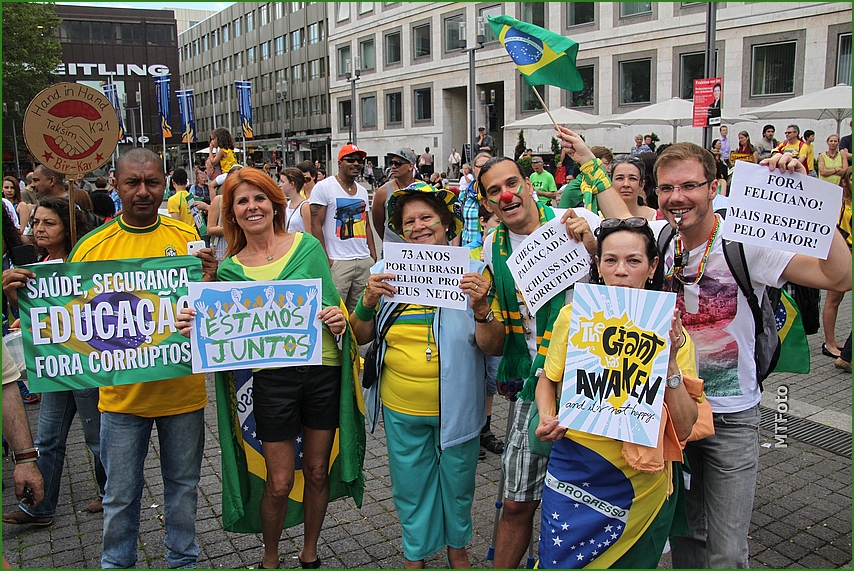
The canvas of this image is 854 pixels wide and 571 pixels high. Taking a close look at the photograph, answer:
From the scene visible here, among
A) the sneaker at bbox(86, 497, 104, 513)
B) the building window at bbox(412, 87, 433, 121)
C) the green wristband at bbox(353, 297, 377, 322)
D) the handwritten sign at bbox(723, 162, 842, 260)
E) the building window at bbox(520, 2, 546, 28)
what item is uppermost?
the building window at bbox(520, 2, 546, 28)

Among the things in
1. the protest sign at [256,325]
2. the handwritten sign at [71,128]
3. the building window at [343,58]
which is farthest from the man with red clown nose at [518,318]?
the building window at [343,58]

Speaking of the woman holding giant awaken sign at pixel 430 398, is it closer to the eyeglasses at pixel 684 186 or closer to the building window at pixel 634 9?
the eyeglasses at pixel 684 186

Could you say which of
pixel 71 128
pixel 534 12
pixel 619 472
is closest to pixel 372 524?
pixel 619 472

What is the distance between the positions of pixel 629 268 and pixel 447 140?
151 feet

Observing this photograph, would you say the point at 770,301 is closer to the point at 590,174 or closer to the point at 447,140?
the point at 590,174

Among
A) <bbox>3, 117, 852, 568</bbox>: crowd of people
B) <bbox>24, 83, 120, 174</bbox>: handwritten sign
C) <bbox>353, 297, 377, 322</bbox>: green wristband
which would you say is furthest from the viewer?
<bbox>353, 297, 377, 322</bbox>: green wristband

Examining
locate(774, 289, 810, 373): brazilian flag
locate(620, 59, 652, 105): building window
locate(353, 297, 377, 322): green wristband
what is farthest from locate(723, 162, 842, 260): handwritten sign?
locate(620, 59, 652, 105): building window

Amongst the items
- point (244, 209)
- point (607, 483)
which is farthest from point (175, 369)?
point (607, 483)

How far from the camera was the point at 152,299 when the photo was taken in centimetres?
339

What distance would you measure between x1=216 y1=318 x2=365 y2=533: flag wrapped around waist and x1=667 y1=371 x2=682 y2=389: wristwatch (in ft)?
5.82

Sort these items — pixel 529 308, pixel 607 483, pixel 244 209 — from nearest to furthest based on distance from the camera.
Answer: pixel 607 483, pixel 529 308, pixel 244 209

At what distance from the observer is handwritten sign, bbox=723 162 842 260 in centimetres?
284

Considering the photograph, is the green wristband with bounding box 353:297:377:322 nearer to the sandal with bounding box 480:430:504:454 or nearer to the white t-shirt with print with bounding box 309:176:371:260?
the sandal with bounding box 480:430:504:454

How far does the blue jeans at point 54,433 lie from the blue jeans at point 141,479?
3.11 ft
